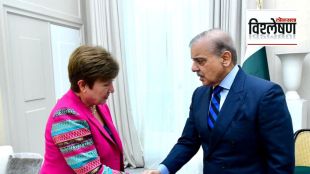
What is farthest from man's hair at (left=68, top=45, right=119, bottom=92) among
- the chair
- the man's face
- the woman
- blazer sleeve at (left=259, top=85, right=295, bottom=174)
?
the chair

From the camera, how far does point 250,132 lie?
1045 millimetres

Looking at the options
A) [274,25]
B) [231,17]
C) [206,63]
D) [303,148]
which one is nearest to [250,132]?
[206,63]

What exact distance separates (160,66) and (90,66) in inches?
96.1

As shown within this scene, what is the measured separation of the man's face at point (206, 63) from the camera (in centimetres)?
110

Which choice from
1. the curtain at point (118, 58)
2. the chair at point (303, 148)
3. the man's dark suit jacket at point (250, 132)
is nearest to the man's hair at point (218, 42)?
the man's dark suit jacket at point (250, 132)

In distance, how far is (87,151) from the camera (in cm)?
92

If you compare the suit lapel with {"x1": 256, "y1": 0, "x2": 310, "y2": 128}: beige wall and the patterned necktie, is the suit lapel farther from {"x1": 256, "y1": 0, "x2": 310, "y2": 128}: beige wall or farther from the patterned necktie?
{"x1": 256, "y1": 0, "x2": 310, "y2": 128}: beige wall

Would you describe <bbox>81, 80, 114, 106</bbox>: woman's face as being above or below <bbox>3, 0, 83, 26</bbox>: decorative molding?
below

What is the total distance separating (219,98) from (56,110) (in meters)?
0.66

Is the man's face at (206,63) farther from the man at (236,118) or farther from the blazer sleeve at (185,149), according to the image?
the blazer sleeve at (185,149)

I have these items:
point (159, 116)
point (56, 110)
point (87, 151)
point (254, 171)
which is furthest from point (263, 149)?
point (159, 116)

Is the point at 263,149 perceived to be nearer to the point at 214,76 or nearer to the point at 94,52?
the point at 214,76

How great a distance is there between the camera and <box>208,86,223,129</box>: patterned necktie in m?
1.14

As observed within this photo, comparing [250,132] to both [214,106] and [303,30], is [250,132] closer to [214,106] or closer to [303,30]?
[214,106]
